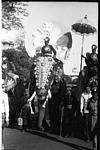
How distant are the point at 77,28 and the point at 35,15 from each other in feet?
1.20

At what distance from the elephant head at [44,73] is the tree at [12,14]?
352mm

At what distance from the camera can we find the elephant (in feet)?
10.4

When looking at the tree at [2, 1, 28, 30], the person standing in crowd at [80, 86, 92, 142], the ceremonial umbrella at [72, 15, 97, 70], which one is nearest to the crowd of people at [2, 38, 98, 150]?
the person standing in crowd at [80, 86, 92, 142]

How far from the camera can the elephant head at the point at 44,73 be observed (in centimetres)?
317

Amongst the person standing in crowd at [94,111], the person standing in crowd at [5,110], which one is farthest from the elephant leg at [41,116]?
the person standing in crowd at [94,111]

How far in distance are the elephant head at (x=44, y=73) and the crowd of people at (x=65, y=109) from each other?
0.05m

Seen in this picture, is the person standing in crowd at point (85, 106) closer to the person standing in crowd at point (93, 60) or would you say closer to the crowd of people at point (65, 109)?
the crowd of people at point (65, 109)

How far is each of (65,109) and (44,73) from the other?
1.15 feet

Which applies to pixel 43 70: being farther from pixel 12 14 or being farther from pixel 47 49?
pixel 12 14

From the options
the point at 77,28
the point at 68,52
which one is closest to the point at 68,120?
the point at 68,52

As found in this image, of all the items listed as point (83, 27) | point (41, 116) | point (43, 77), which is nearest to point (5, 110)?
point (41, 116)

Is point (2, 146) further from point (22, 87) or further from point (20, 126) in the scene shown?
point (22, 87)

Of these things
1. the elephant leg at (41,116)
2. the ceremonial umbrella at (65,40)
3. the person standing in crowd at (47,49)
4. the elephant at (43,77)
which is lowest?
the elephant leg at (41,116)

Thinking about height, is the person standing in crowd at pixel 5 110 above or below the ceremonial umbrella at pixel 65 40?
below
